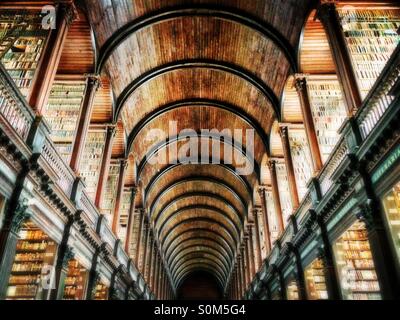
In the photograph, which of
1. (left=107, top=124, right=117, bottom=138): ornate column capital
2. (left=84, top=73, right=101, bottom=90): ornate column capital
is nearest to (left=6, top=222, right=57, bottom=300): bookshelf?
(left=84, top=73, right=101, bottom=90): ornate column capital

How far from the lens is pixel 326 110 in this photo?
11484 millimetres

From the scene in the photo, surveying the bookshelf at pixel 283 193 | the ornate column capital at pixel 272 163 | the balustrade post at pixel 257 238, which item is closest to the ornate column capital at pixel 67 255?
the bookshelf at pixel 283 193

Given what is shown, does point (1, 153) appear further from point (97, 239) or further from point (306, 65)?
point (306, 65)

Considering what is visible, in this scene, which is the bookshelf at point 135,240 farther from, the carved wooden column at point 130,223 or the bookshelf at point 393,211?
the bookshelf at point 393,211

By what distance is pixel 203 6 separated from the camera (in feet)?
42.4

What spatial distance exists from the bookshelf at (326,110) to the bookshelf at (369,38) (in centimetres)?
210

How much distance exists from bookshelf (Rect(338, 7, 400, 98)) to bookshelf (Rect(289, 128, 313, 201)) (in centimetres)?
493

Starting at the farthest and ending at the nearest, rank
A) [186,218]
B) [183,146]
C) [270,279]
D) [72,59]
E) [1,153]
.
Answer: [186,218], [183,146], [270,279], [72,59], [1,153]

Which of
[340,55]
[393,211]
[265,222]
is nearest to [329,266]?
[393,211]

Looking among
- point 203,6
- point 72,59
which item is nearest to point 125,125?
point 72,59

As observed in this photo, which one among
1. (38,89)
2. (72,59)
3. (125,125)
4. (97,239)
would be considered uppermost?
(125,125)

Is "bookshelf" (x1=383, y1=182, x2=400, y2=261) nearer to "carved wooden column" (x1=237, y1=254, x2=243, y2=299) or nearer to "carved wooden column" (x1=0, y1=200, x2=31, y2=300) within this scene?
"carved wooden column" (x1=0, y1=200, x2=31, y2=300)

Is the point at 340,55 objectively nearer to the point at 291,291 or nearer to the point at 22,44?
the point at 22,44
